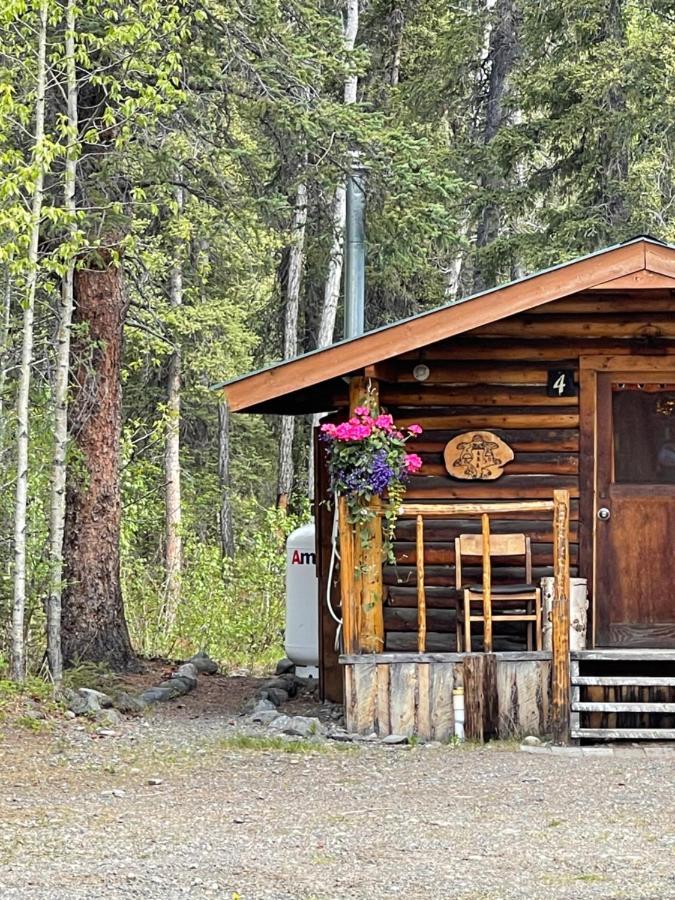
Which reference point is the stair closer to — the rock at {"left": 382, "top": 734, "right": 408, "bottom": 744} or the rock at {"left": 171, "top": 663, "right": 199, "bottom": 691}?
the rock at {"left": 382, "top": 734, "right": 408, "bottom": 744}

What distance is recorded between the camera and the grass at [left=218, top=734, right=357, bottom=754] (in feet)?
31.4

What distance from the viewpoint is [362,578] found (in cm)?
1041

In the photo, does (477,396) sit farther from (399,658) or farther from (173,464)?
Result: (173,464)

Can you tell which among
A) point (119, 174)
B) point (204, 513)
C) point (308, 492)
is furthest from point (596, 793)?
point (204, 513)

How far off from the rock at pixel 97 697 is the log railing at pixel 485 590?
219 centimetres

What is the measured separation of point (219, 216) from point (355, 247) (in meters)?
1.37

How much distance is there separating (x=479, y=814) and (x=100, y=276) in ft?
23.0

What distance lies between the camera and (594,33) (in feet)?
60.8

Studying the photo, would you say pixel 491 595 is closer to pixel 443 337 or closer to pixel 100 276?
pixel 443 337

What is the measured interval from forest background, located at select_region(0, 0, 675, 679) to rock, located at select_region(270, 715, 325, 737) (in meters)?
1.92

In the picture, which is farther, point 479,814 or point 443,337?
point 443,337

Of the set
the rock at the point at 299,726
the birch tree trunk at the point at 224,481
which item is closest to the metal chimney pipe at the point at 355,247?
the rock at the point at 299,726

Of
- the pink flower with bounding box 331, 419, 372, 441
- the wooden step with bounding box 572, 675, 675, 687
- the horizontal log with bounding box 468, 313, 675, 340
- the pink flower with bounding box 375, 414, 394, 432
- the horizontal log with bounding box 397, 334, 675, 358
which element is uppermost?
the horizontal log with bounding box 468, 313, 675, 340

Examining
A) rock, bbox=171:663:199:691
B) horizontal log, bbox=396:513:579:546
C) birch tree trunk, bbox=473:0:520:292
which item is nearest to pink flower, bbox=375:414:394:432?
horizontal log, bbox=396:513:579:546
